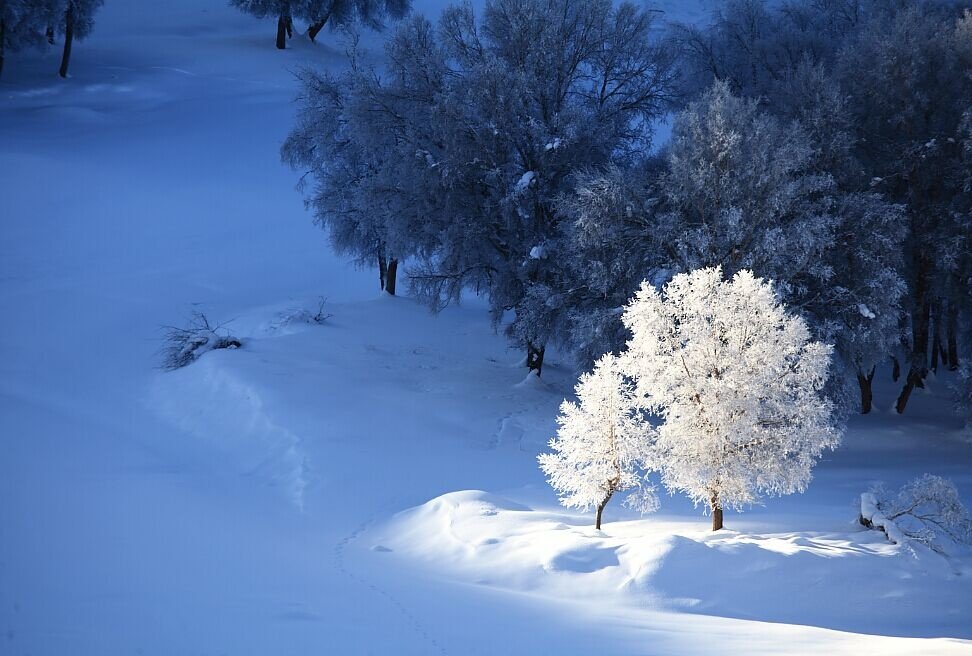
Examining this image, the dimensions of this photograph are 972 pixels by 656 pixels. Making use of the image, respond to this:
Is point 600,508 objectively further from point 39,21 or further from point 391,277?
point 39,21

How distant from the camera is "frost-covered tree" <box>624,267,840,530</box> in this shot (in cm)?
1054

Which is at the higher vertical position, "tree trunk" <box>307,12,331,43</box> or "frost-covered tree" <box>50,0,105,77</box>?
"tree trunk" <box>307,12,331,43</box>

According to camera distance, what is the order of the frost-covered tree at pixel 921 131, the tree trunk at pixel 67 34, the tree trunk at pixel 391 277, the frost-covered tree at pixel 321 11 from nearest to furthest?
the frost-covered tree at pixel 921 131 < the tree trunk at pixel 391 277 < the tree trunk at pixel 67 34 < the frost-covered tree at pixel 321 11

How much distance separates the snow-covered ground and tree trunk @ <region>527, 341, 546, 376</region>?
20.0 inches

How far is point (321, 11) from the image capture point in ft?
163

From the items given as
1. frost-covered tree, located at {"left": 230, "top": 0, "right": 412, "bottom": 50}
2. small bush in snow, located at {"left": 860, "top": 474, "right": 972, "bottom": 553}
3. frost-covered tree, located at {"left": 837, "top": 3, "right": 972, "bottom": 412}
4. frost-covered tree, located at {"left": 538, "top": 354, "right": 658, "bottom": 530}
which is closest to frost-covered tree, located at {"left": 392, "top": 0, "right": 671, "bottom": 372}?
frost-covered tree, located at {"left": 837, "top": 3, "right": 972, "bottom": 412}

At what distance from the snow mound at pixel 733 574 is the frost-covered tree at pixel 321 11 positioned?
147ft

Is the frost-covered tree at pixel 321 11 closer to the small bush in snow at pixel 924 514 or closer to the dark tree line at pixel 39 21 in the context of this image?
the dark tree line at pixel 39 21

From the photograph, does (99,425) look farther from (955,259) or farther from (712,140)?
(955,259)

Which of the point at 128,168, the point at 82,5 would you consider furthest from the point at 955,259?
the point at 82,5

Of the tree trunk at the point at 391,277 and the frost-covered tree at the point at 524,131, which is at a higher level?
the frost-covered tree at the point at 524,131

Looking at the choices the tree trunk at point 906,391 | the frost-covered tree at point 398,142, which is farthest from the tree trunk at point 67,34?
the tree trunk at point 906,391

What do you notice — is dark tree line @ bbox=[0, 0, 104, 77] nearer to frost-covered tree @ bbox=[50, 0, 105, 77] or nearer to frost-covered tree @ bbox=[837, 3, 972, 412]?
frost-covered tree @ bbox=[50, 0, 105, 77]

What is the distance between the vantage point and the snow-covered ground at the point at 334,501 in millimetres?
8039
